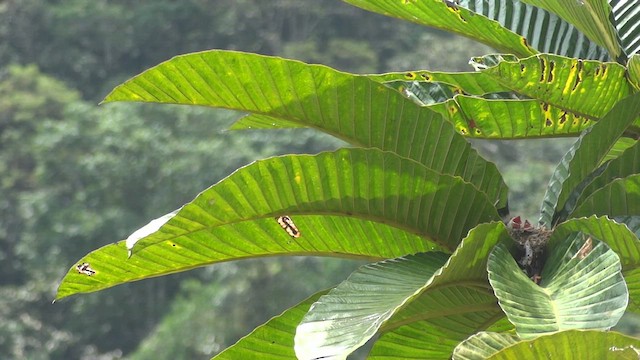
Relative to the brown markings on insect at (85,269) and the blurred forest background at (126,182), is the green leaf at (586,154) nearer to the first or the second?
the brown markings on insect at (85,269)

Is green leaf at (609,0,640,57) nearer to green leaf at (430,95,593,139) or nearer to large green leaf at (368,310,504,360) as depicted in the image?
green leaf at (430,95,593,139)

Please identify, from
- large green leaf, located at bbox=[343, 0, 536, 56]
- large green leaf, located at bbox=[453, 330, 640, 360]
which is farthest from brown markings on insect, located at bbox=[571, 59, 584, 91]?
large green leaf, located at bbox=[453, 330, 640, 360]

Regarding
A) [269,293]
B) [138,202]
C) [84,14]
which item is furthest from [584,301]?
[84,14]

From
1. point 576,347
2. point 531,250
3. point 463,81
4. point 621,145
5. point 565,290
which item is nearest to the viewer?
point 576,347

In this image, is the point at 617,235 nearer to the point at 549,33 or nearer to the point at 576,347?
the point at 576,347

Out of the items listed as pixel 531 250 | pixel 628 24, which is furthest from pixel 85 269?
pixel 628 24

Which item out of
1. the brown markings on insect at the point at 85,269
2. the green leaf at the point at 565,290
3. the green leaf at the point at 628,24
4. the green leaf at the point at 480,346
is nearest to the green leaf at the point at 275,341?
the brown markings on insect at the point at 85,269
